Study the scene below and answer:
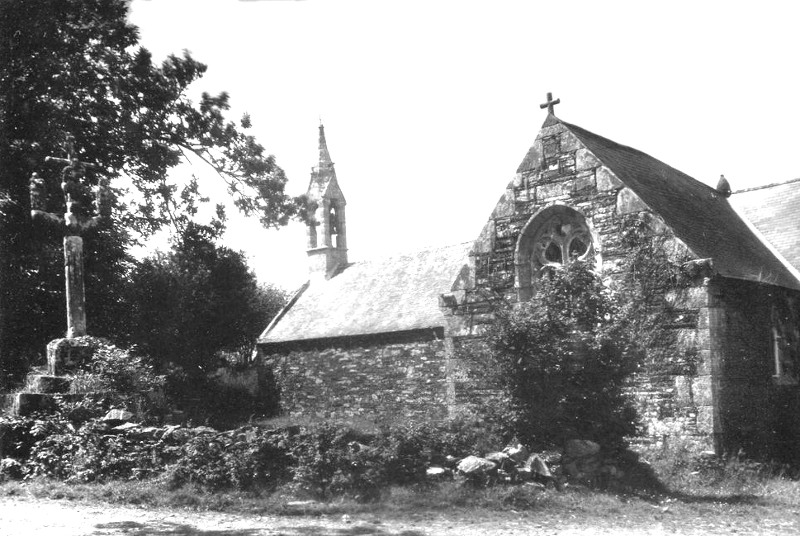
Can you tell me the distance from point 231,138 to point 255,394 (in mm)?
14319

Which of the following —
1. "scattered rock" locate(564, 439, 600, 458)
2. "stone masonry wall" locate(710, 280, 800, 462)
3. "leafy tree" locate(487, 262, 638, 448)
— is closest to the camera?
"scattered rock" locate(564, 439, 600, 458)

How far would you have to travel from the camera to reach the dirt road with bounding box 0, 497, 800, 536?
314 inches

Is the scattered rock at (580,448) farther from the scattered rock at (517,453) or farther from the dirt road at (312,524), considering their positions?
the dirt road at (312,524)

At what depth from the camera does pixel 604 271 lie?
15711mm

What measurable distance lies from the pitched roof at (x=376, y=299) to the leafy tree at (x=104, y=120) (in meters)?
9.05

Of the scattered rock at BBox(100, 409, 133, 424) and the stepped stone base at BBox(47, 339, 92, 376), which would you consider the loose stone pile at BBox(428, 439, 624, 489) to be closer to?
the scattered rock at BBox(100, 409, 133, 424)

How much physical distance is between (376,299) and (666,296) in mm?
14978

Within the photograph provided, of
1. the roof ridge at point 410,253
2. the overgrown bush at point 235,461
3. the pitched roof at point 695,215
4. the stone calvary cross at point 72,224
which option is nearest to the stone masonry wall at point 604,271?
the pitched roof at point 695,215

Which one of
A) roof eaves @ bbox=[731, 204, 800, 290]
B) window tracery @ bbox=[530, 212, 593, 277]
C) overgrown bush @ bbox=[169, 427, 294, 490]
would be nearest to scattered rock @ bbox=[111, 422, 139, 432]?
overgrown bush @ bbox=[169, 427, 294, 490]

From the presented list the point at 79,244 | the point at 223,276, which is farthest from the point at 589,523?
the point at 223,276

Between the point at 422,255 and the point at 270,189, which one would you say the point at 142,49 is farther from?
the point at 422,255

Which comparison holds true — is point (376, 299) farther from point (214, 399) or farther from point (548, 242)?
point (548, 242)

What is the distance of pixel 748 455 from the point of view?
1491 cm

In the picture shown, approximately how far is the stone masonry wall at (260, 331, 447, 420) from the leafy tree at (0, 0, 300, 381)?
8279 mm
